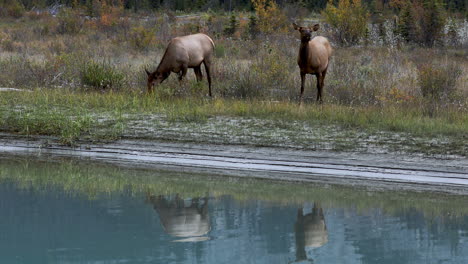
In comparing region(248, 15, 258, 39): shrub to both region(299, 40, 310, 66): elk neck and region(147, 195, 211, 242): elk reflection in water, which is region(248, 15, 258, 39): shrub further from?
region(147, 195, 211, 242): elk reflection in water

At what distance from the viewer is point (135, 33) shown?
31688 millimetres

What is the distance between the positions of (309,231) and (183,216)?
156 centimetres

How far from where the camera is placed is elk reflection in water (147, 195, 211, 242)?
820 centimetres

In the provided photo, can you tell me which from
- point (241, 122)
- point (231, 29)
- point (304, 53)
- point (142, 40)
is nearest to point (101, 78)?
point (304, 53)

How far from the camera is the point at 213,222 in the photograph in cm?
862

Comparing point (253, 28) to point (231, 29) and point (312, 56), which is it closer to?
point (231, 29)

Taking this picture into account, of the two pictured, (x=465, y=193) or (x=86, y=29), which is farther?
(x=86, y=29)

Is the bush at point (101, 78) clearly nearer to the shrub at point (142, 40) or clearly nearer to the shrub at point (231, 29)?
the shrub at point (142, 40)

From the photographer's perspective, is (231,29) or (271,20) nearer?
(271,20)

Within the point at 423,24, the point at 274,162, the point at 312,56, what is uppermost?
the point at 312,56

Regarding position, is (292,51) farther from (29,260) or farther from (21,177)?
(29,260)

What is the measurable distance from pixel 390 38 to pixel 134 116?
60.4 ft

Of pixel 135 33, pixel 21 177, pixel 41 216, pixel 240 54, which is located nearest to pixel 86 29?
pixel 135 33

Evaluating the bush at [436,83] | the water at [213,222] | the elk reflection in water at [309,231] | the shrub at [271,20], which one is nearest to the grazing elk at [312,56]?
the bush at [436,83]
